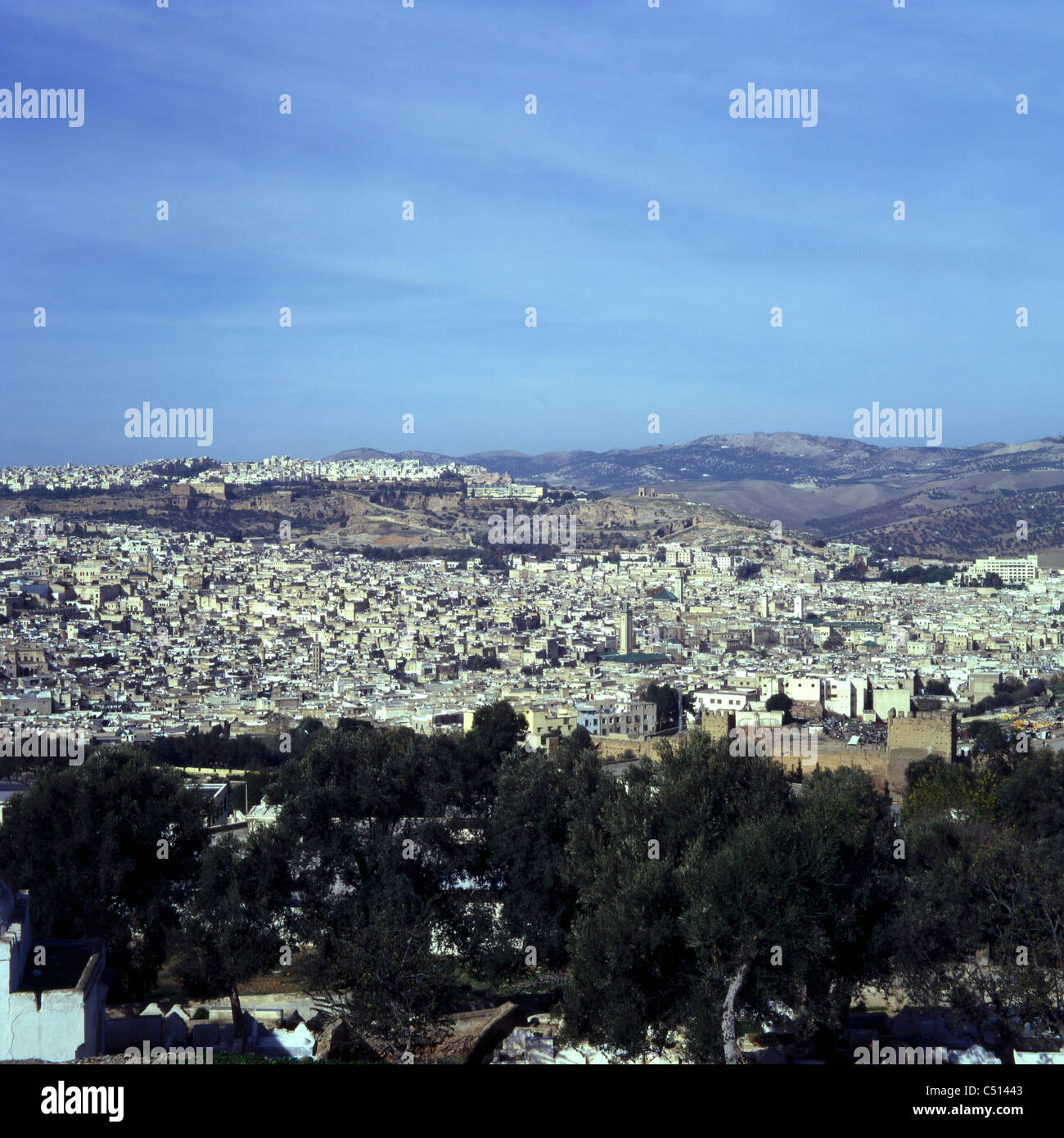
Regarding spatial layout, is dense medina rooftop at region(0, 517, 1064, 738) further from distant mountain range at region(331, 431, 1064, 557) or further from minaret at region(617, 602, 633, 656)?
distant mountain range at region(331, 431, 1064, 557)

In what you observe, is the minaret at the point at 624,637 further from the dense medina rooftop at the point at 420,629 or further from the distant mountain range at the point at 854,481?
the distant mountain range at the point at 854,481

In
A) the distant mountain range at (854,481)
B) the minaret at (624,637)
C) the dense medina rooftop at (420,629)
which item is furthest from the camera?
the distant mountain range at (854,481)

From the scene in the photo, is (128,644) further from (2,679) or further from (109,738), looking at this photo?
(109,738)

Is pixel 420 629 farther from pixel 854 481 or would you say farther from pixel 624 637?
pixel 854 481

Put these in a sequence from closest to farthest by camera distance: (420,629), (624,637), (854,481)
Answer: (624,637), (420,629), (854,481)

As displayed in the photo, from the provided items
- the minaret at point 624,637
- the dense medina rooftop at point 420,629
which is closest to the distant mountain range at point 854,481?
the dense medina rooftop at point 420,629

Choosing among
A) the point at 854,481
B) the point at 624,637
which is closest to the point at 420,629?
the point at 624,637

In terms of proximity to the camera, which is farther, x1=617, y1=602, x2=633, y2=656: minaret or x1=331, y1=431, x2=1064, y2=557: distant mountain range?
x1=331, y1=431, x2=1064, y2=557: distant mountain range

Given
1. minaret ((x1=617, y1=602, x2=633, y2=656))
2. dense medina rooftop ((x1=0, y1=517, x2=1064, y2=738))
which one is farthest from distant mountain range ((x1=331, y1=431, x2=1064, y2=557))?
minaret ((x1=617, y1=602, x2=633, y2=656))

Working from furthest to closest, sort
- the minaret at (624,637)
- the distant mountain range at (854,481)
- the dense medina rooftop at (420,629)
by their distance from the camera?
1. the distant mountain range at (854,481)
2. the minaret at (624,637)
3. the dense medina rooftop at (420,629)
